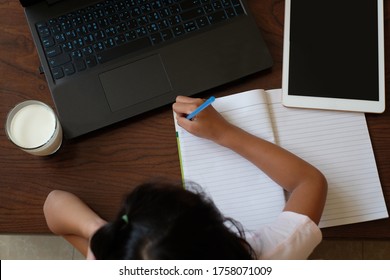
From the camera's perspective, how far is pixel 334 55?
27.6 inches

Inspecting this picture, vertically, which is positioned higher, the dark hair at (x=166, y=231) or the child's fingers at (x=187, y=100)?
the child's fingers at (x=187, y=100)

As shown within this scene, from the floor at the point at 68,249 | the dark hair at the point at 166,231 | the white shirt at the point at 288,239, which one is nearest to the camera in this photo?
the dark hair at the point at 166,231

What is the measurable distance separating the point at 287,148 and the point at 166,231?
0.27 m

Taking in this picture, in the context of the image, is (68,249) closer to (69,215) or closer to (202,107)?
(69,215)

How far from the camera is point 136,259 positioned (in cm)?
50


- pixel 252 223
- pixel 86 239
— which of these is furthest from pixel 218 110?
pixel 86 239

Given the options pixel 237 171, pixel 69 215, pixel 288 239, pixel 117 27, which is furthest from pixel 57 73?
pixel 288 239

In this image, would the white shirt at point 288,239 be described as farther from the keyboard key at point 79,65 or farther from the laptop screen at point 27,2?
the laptop screen at point 27,2

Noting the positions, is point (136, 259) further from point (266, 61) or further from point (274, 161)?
point (266, 61)

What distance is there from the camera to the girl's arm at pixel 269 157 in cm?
64

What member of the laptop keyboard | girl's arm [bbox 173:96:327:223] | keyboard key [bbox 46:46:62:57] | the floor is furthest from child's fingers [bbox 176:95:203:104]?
the floor

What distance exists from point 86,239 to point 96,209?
0.05 meters

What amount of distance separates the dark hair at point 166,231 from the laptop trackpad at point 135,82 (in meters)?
0.18

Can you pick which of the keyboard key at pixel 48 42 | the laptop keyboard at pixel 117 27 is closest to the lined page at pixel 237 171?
the laptop keyboard at pixel 117 27
